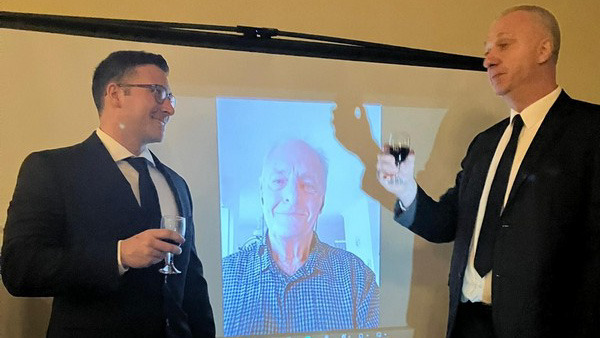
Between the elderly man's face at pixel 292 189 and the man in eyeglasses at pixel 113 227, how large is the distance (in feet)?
0.81

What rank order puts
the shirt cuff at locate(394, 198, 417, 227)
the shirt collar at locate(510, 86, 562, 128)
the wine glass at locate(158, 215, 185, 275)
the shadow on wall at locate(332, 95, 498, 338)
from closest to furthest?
the wine glass at locate(158, 215, 185, 275) → the shirt collar at locate(510, 86, 562, 128) → the shirt cuff at locate(394, 198, 417, 227) → the shadow on wall at locate(332, 95, 498, 338)

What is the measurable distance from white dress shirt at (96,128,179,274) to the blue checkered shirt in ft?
0.79

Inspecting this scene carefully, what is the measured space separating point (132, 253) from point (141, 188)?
0.18 metres

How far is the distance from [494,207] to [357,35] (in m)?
0.75

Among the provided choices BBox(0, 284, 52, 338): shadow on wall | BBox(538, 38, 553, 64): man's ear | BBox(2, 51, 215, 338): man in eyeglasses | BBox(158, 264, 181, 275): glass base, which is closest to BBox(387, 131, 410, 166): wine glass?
BBox(538, 38, 553, 64): man's ear

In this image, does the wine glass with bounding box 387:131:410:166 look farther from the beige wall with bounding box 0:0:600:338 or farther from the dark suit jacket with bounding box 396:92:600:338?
the dark suit jacket with bounding box 396:92:600:338

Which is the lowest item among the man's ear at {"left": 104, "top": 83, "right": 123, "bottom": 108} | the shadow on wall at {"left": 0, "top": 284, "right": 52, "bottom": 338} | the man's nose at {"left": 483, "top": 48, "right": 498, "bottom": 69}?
the shadow on wall at {"left": 0, "top": 284, "right": 52, "bottom": 338}

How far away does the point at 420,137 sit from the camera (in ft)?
6.14

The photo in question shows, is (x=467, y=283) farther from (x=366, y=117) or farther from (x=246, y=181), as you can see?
(x=246, y=181)

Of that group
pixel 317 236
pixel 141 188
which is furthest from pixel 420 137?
pixel 141 188

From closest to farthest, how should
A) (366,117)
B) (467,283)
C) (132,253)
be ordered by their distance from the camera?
1. (132,253)
2. (467,283)
3. (366,117)

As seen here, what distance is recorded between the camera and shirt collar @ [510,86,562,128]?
1611 mm

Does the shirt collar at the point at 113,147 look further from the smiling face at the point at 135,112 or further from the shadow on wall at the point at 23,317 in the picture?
the shadow on wall at the point at 23,317

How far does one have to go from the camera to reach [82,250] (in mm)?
1423
